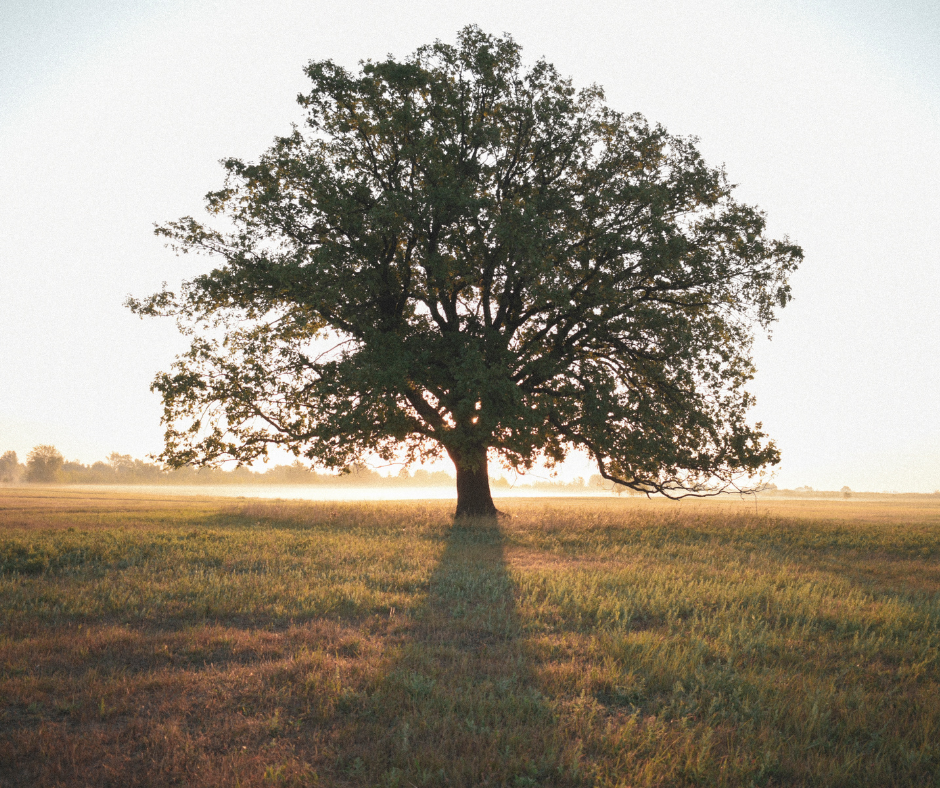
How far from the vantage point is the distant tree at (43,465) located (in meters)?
99.3

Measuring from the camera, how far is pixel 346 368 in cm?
1877

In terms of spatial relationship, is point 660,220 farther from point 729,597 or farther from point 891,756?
point 891,756

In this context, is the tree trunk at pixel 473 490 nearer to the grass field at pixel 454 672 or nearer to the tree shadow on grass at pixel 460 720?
the grass field at pixel 454 672

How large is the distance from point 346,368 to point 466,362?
147 inches

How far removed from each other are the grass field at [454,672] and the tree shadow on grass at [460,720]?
24 mm

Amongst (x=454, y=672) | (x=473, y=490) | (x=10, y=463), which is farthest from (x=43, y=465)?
(x=454, y=672)

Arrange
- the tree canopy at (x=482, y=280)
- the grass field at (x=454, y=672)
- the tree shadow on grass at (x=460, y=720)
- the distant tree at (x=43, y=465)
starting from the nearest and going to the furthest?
the tree shadow on grass at (x=460, y=720)
the grass field at (x=454, y=672)
the tree canopy at (x=482, y=280)
the distant tree at (x=43, y=465)

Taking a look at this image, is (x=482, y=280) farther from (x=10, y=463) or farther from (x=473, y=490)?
(x=10, y=463)

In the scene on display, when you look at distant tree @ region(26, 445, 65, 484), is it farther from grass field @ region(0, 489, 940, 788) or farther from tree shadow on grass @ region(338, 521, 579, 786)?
tree shadow on grass @ region(338, 521, 579, 786)

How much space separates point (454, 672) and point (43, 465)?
11789 cm

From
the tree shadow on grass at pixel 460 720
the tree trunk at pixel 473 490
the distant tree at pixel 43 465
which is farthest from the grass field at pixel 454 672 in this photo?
the distant tree at pixel 43 465

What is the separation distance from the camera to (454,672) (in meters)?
6.68

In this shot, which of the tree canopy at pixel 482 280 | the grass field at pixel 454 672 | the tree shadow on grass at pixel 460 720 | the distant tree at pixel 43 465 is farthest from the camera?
the distant tree at pixel 43 465

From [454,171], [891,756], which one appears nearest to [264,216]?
[454,171]
